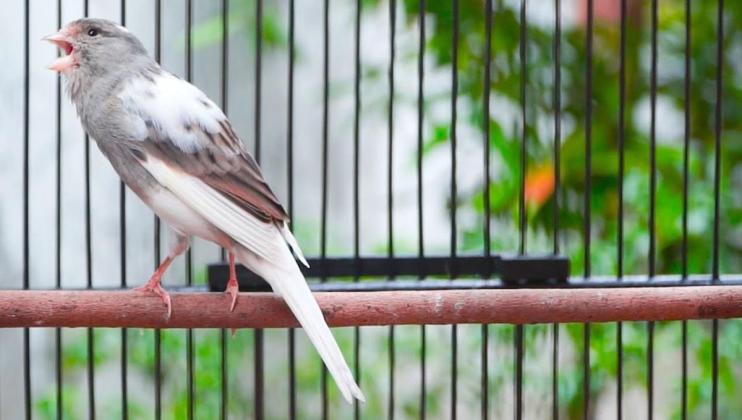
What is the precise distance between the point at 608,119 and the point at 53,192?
61.3 inches

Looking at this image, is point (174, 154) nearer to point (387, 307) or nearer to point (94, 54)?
point (94, 54)

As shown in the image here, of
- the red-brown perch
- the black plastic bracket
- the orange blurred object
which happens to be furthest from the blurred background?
the red-brown perch

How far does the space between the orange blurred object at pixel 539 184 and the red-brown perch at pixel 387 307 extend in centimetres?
115

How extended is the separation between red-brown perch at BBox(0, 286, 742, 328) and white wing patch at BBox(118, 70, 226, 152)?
0.23 m

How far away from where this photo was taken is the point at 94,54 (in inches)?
61.3

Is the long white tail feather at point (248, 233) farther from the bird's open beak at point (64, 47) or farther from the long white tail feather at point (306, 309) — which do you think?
the bird's open beak at point (64, 47)

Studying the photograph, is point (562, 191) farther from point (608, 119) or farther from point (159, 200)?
point (159, 200)

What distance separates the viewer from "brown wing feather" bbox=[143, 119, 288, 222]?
1.51 m

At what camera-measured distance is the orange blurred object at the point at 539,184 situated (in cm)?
275

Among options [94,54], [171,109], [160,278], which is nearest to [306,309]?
[160,278]

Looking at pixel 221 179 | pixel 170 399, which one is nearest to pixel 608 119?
pixel 170 399

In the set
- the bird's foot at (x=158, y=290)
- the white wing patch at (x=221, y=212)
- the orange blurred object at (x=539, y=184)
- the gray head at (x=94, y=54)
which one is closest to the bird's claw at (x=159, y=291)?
the bird's foot at (x=158, y=290)

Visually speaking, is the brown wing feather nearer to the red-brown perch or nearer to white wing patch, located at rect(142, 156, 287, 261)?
white wing patch, located at rect(142, 156, 287, 261)

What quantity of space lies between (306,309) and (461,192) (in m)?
1.53
